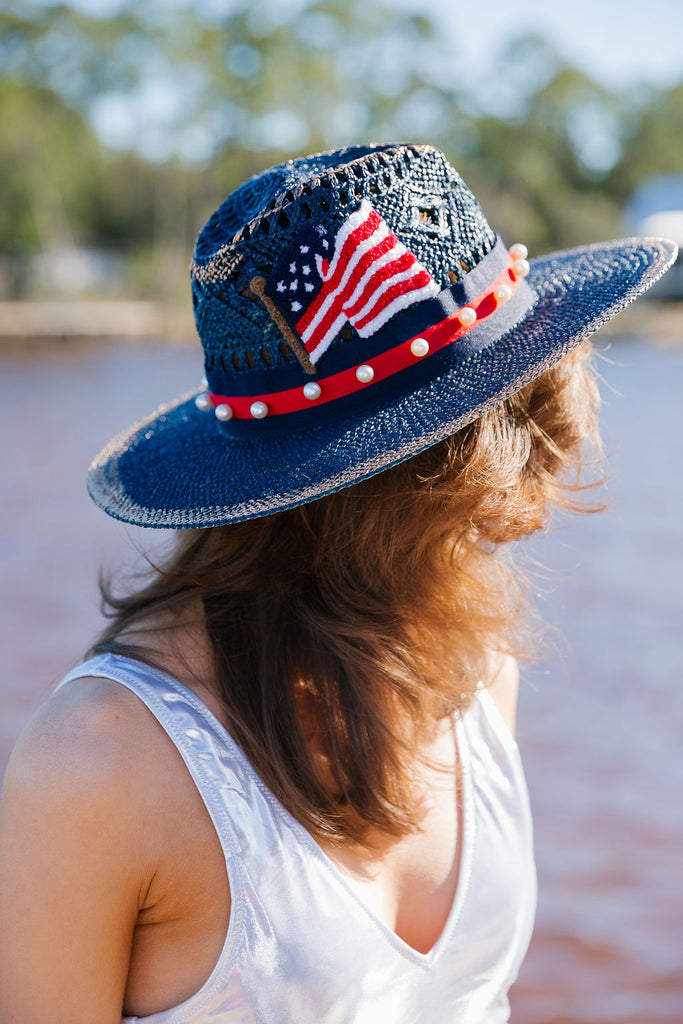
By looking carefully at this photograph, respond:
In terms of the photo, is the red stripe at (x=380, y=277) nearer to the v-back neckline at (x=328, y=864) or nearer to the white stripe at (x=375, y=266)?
the white stripe at (x=375, y=266)

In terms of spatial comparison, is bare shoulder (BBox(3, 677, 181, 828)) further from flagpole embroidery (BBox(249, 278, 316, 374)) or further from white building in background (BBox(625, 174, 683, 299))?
white building in background (BBox(625, 174, 683, 299))

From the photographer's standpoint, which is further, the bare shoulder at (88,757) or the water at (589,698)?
the water at (589,698)

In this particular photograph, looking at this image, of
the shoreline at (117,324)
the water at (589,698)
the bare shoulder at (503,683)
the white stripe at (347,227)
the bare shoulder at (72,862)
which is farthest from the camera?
the shoreline at (117,324)

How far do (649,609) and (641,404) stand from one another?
9.72 meters

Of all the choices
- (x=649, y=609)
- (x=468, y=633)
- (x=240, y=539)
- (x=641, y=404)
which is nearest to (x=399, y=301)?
(x=240, y=539)

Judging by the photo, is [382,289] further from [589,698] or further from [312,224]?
[589,698]

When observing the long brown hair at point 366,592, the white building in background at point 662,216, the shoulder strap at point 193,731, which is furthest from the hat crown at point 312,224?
the white building in background at point 662,216

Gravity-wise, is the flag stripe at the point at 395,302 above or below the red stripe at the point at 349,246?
below

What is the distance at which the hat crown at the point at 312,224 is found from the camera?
103 cm

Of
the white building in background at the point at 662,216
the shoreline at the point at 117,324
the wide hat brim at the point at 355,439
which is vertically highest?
the white building in background at the point at 662,216

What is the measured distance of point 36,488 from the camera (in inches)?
333

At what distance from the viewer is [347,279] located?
1015 mm

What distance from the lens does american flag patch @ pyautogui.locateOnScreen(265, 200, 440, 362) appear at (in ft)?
3.33

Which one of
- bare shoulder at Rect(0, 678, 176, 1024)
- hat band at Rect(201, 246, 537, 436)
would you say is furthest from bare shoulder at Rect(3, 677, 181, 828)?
hat band at Rect(201, 246, 537, 436)
